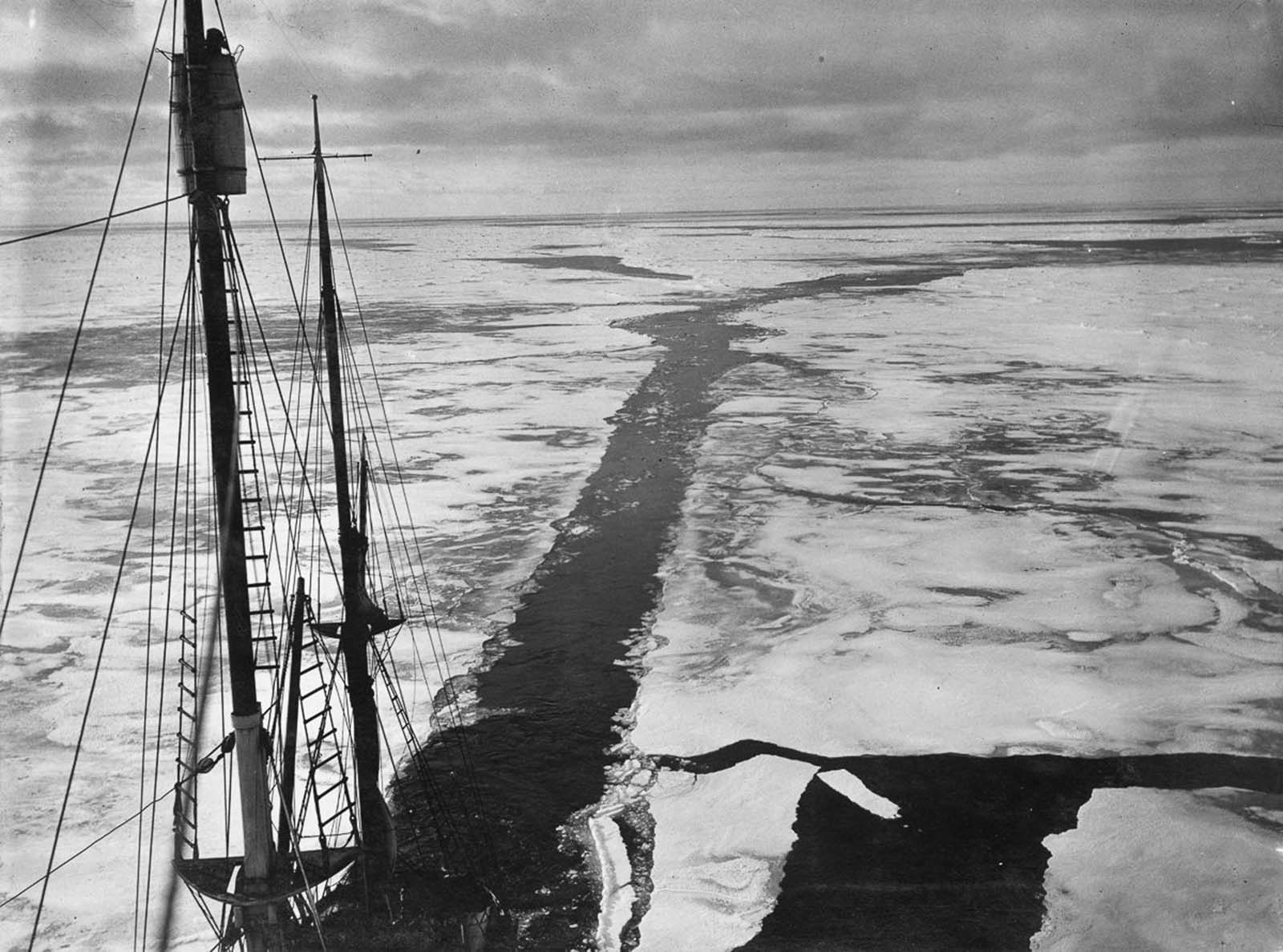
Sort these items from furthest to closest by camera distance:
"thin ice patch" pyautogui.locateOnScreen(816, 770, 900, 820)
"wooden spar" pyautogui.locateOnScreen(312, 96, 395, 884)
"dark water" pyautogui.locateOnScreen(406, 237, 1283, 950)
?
"thin ice patch" pyautogui.locateOnScreen(816, 770, 900, 820)
"dark water" pyautogui.locateOnScreen(406, 237, 1283, 950)
"wooden spar" pyautogui.locateOnScreen(312, 96, 395, 884)

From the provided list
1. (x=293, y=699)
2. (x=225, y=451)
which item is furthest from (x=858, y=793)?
(x=225, y=451)

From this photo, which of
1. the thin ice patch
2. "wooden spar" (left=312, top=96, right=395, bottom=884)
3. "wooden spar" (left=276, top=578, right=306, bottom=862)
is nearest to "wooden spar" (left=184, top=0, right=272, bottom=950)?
"wooden spar" (left=276, top=578, right=306, bottom=862)

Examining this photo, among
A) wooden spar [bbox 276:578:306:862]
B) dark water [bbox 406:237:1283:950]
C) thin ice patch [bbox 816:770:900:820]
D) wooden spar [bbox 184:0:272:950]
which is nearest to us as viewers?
wooden spar [bbox 184:0:272:950]

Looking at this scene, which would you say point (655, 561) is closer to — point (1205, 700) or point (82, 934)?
point (1205, 700)

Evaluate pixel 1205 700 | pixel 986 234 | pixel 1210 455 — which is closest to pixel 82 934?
pixel 1205 700

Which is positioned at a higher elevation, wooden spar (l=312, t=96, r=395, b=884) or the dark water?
wooden spar (l=312, t=96, r=395, b=884)

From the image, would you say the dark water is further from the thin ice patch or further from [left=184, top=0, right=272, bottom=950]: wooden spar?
[left=184, top=0, right=272, bottom=950]: wooden spar
